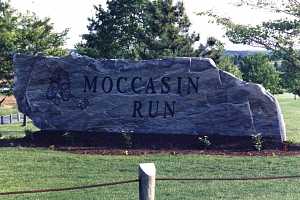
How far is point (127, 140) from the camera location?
15656mm

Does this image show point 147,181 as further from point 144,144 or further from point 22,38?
point 22,38

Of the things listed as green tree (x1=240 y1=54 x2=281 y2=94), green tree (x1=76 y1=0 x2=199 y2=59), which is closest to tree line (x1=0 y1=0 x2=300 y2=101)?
green tree (x1=76 y1=0 x2=199 y2=59)

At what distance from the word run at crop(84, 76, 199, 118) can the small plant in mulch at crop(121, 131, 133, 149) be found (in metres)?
0.71

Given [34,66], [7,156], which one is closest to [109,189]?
[7,156]

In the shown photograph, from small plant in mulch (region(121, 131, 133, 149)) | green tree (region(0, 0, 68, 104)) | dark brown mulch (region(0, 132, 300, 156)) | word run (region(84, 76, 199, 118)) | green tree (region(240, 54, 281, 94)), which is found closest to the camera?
dark brown mulch (region(0, 132, 300, 156))

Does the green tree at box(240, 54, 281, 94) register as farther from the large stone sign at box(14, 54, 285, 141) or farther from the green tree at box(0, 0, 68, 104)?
the large stone sign at box(14, 54, 285, 141)

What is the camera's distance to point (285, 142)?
15523 mm

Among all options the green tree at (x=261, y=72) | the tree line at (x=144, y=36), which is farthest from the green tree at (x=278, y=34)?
the green tree at (x=261, y=72)

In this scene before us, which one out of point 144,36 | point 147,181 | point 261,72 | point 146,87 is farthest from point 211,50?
point 147,181

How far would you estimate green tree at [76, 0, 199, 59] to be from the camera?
2652cm

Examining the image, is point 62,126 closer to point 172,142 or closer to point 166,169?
point 172,142

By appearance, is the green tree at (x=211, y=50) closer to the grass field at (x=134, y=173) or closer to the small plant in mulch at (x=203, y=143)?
the small plant in mulch at (x=203, y=143)

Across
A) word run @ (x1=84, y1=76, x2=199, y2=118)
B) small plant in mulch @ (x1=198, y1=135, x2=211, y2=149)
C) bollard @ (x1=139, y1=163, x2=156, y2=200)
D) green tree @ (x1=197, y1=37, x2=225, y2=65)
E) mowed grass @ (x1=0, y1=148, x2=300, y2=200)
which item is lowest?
mowed grass @ (x1=0, y1=148, x2=300, y2=200)

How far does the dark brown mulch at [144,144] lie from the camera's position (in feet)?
47.5
